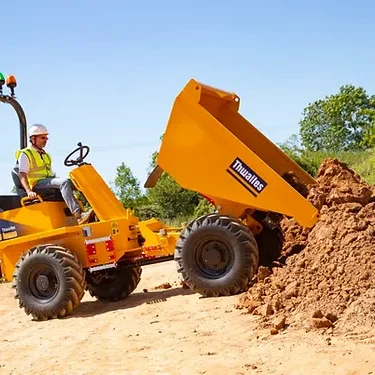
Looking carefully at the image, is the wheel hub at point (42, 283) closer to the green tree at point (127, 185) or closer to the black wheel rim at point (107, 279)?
the black wheel rim at point (107, 279)

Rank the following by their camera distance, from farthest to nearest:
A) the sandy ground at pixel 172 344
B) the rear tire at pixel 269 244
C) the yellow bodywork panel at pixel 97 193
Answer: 1. the yellow bodywork panel at pixel 97 193
2. the rear tire at pixel 269 244
3. the sandy ground at pixel 172 344

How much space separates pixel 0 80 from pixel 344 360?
22.8ft

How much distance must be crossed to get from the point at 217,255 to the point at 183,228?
0.80 m

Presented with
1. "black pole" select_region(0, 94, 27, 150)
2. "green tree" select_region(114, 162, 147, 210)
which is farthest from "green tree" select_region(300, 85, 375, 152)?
"black pole" select_region(0, 94, 27, 150)

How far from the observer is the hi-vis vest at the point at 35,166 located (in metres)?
9.25

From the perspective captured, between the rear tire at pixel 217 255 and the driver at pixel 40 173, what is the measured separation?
162 cm

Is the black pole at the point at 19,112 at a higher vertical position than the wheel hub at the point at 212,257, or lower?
higher

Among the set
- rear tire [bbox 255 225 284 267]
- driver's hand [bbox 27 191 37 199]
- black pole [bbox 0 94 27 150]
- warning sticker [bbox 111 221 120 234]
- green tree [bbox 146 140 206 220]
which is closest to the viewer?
rear tire [bbox 255 225 284 267]

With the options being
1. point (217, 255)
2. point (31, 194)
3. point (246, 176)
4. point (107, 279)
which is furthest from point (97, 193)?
point (246, 176)

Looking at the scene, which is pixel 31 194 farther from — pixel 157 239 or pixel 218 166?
pixel 218 166

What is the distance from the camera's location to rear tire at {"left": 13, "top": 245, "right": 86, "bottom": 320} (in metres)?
8.55

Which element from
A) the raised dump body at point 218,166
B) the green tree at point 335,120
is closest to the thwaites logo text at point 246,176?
the raised dump body at point 218,166

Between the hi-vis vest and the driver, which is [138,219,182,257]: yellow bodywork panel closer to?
the driver

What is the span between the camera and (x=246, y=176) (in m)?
7.92
